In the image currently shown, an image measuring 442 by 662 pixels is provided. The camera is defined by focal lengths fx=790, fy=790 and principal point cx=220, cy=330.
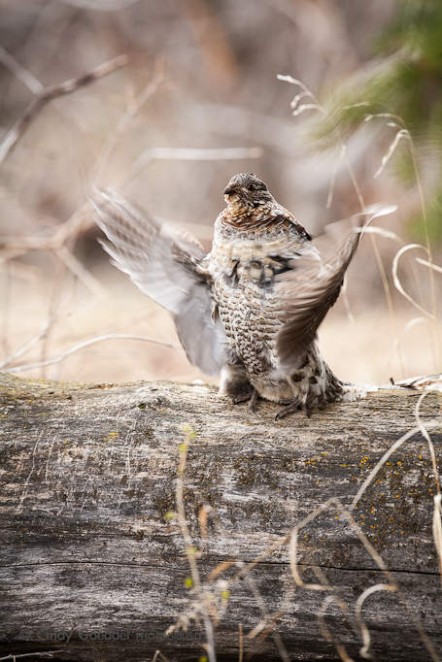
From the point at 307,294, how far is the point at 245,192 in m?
0.53

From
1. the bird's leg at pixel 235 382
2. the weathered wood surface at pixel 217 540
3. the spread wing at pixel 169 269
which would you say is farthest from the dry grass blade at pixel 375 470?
the spread wing at pixel 169 269

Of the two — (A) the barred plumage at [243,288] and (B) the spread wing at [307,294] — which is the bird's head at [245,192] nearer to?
(A) the barred plumage at [243,288]

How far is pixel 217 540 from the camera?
92.0 inches

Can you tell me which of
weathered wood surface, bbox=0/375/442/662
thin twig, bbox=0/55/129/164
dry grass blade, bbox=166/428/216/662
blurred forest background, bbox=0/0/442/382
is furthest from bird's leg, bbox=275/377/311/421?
blurred forest background, bbox=0/0/442/382

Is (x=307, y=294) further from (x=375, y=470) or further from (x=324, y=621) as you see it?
(x=324, y=621)

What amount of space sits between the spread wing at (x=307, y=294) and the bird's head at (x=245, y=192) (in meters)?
0.26

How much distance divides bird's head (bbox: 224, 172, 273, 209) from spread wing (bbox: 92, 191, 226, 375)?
0.30 m

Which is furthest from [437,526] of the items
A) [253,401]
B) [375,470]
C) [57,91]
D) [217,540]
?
[57,91]

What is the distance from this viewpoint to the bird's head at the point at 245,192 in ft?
9.01

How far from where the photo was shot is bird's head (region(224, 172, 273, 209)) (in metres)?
2.75

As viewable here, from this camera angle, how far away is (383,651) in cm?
223

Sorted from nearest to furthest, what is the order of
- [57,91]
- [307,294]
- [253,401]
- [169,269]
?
[307,294] < [253,401] < [169,269] < [57,91]

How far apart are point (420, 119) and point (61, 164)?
7870 millimetres

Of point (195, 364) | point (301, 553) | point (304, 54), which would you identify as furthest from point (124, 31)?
point (301, 553)
